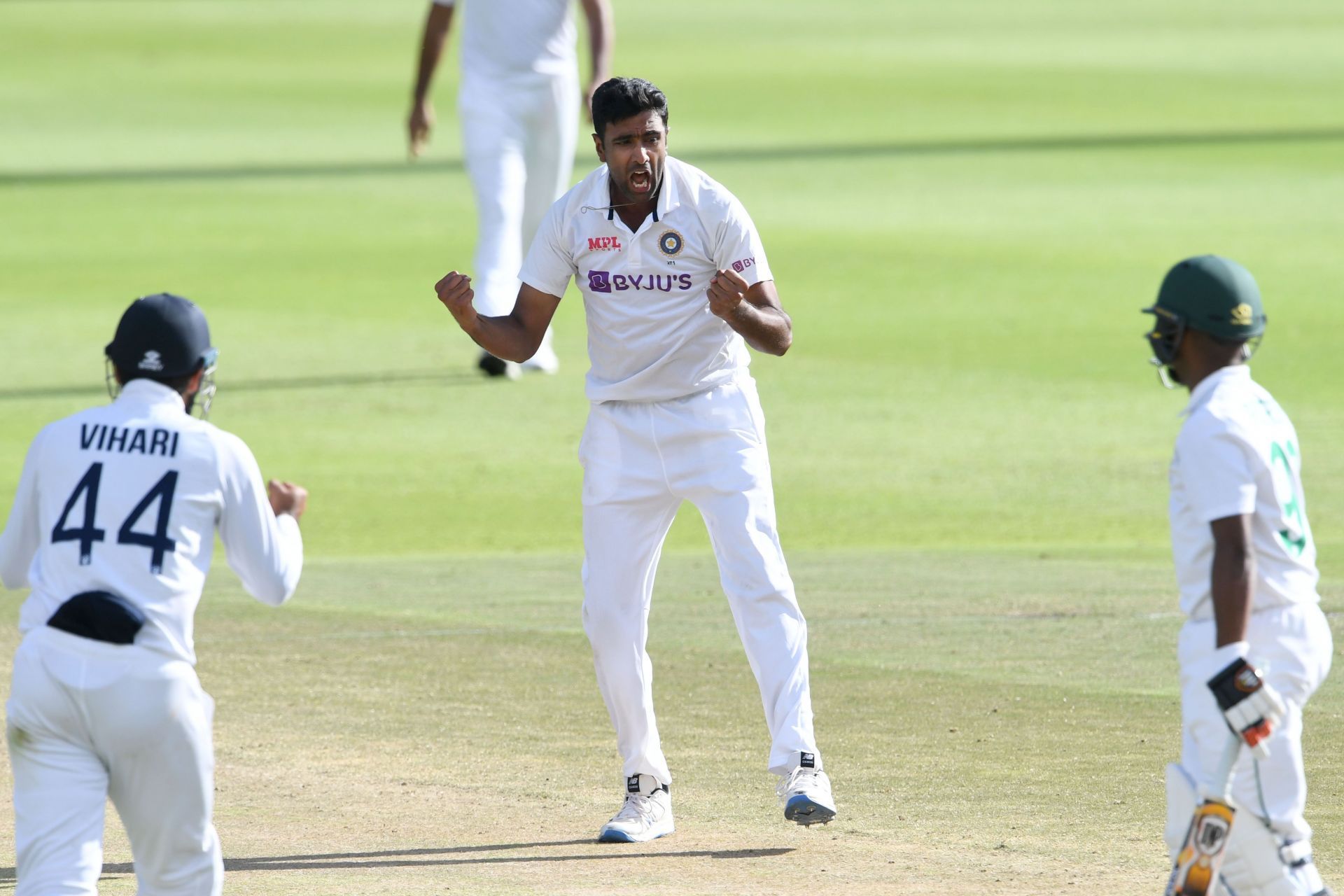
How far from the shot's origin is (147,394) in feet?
17.3

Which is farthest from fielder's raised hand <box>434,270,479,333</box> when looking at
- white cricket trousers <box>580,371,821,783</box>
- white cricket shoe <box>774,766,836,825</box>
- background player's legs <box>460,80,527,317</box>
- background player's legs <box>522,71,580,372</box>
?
background player's legs <box>522,71,580,372</box>

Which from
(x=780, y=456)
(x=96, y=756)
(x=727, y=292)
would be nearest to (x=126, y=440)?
(x=96, y=756)

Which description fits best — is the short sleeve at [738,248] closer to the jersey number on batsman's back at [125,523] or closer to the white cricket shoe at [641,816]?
the white cricket shoe at [641,816]

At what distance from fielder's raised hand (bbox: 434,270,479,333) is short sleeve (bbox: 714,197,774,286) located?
73 cm

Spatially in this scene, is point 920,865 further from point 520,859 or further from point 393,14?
point 393,14

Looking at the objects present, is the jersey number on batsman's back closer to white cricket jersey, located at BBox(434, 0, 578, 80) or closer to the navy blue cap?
the navy blue cap

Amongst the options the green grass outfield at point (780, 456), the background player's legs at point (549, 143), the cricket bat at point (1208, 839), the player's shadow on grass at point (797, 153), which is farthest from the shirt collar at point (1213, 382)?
the player's shadow on grass at point (797, 153)

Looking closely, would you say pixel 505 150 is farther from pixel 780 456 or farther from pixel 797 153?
pixel 797 153

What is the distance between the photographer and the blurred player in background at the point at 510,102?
48.0ft

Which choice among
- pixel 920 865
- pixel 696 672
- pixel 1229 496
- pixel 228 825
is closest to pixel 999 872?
pixel 920 865

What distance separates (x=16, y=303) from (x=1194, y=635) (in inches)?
628

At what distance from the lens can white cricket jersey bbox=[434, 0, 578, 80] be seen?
14.6 metres

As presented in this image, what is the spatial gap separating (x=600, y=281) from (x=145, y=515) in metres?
2.32

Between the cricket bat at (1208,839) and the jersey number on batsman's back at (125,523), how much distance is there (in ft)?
7.28
